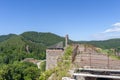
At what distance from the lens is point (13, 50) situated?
416 ft

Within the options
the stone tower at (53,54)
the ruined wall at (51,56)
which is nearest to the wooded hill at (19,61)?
the stone tower at (53,54)

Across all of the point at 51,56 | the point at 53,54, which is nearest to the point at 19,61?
the point at 53,54

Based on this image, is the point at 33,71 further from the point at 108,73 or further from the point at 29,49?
the point at 29,49

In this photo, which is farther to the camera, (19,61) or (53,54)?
(19,61)

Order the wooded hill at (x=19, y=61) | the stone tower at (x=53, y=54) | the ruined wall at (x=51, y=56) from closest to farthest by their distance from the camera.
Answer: the ruined wall at (x=51, y=56) → the stone tower at (x=53, y=54) → the wooded hill at (x=19, y=61)

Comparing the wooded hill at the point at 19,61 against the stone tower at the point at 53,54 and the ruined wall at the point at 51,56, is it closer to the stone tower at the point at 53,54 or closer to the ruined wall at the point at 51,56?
the stone tower at the point at 53,54

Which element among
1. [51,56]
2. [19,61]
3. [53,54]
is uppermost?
[53,54]

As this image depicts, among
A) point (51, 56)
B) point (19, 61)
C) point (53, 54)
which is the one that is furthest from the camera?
point (19, 61)

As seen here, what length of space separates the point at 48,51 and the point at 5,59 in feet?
261

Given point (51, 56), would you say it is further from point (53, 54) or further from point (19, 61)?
point (19, 61)

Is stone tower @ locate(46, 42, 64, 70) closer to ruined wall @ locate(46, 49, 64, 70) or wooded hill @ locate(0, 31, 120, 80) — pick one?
ruined wall @ locate(46, 49, 64, 70)

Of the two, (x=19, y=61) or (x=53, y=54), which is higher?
(x=53, y=54)

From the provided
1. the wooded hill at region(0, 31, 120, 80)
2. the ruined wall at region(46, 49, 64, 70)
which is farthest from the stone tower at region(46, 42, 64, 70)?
the wooded hill at region(0, 31, 120, 80)

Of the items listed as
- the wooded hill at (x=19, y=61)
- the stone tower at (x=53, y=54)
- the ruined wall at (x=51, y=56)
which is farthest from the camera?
the wooded hill at (x=19, y=61)
